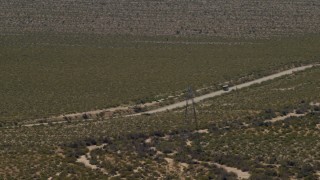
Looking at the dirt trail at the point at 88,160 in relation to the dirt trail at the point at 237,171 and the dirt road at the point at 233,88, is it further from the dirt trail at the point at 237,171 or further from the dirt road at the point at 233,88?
the dirt road at the point at 233,88

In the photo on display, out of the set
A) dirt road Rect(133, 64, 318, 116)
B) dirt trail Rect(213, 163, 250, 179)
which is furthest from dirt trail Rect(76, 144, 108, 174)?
dirt road Rect(133, 64, 318, 116)

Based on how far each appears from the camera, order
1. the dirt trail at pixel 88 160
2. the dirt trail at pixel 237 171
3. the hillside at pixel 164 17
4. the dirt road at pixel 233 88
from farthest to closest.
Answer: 1. the hillside at pixel 164 17
2. the dirt road at pixel 233 88
3. the dirt trail at pixel 88 160
4. the dirt trail at pixel 237 171

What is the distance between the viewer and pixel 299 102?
64.3 meters

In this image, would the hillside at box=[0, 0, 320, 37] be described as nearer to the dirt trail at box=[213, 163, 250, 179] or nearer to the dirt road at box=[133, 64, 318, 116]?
the dirt road at box=[133, 64, 318, 116]

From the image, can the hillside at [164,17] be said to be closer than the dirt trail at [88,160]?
No

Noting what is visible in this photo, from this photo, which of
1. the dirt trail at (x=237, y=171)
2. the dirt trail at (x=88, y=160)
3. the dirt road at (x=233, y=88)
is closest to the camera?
the dirt trail at (x=237, y=171)

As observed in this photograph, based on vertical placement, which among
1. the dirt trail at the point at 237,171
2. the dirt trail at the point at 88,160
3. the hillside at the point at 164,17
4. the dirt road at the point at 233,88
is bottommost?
the dirt trail at the point at 237,171

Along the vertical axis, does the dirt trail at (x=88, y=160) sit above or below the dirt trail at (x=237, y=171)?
above

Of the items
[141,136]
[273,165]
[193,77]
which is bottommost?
[273,165]

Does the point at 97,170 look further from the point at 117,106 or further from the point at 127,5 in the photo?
the point at 127,5

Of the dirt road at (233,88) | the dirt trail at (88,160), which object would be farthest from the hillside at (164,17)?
the dirt trail at (88,160)

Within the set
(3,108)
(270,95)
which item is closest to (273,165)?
(270,95)

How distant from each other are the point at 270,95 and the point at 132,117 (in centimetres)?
1443

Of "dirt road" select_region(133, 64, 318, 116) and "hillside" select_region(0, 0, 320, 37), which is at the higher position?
"hillside" select_region(0, 0, 320, 37)
